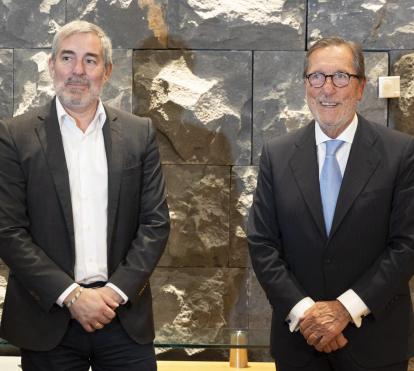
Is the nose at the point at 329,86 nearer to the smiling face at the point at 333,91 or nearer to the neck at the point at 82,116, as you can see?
the smiling face at the point at 333,91

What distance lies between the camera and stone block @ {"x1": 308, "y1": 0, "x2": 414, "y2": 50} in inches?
177

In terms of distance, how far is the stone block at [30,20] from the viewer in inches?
180

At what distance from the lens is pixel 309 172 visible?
113 inches

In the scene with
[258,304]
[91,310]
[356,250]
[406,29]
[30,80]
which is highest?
[406,29]

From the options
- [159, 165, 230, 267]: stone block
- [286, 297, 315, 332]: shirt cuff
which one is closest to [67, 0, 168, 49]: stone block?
[159, 165, 230, 267]: stone block

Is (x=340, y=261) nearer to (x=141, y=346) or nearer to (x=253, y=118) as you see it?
(x=141, y=346)

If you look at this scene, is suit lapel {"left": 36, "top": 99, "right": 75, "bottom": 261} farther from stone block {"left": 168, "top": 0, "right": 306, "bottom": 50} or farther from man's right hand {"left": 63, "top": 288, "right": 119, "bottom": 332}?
stone block {"left": 168, "top": 0, "right": 306, "bottom": 50}

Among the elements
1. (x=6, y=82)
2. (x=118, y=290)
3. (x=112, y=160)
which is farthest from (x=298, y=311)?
(x=6, y=82)

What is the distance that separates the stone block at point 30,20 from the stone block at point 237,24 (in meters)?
0.64

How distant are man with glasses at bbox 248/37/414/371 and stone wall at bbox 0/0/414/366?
162cm

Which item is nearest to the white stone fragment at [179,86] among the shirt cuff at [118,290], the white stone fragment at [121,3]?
the white stone fragment at [121,3]

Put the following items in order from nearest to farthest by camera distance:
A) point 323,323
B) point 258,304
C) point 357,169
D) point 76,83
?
point 323,323 < point 357,169 < point 76,83 < point 258,304

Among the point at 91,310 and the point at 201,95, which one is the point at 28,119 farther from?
the point at 201,95

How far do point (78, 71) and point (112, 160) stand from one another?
0.33 m
